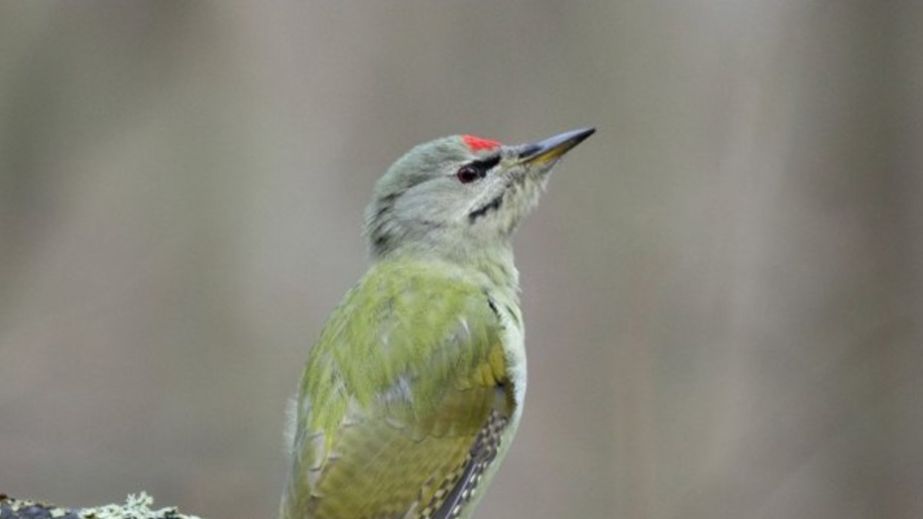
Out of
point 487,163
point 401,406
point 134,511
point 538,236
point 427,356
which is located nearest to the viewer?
point 134,511

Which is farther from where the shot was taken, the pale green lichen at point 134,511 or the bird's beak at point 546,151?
the bird's beak at point 546,151

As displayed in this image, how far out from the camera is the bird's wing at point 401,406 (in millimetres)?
5027

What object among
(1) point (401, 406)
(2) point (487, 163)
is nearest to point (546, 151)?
(2) point (487, 163)

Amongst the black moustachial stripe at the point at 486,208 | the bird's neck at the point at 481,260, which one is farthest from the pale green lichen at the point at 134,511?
the black moustachial stripe at the point at 486,208

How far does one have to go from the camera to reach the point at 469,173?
6.07 m

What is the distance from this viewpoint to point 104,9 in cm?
817

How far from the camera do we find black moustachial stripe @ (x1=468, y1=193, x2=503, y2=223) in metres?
6.03

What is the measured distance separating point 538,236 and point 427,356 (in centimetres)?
328

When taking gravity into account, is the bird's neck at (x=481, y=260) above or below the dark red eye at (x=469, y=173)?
below

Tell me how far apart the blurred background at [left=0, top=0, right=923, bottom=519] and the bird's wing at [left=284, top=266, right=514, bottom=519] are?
246 centimetres

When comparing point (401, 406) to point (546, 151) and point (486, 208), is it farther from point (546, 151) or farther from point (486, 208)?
point (546, 151)

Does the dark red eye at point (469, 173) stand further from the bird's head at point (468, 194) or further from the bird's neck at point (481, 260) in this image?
the bird's neck at point (481, 260)

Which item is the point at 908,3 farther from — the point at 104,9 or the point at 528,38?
the point at 104,9

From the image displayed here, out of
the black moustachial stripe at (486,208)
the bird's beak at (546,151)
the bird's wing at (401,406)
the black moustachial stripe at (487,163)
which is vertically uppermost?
the black moustachial stripe at (487,163)
